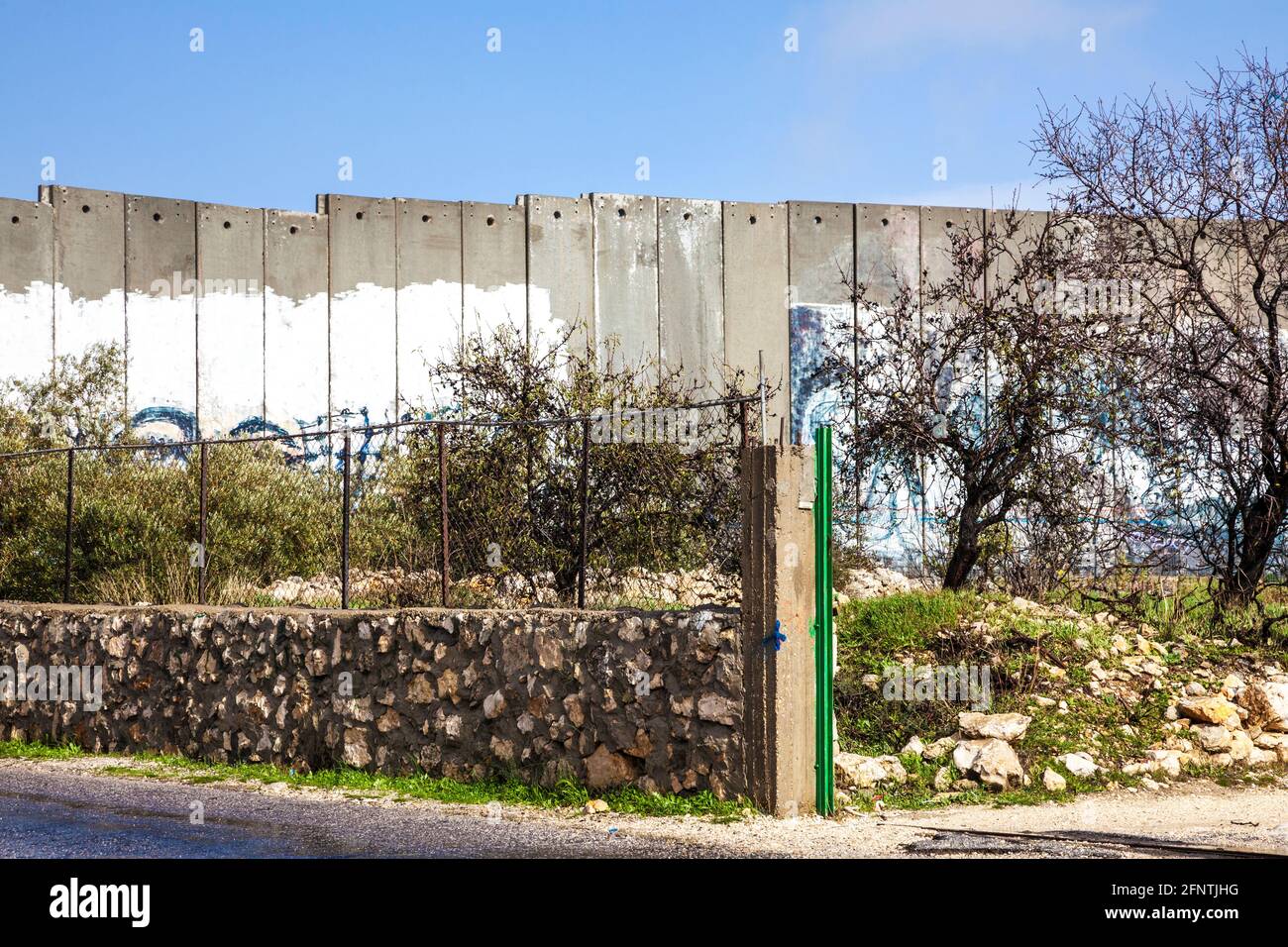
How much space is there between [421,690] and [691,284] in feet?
34.9

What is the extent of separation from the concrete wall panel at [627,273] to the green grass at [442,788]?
9716 mm

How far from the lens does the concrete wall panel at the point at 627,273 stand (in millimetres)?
18484

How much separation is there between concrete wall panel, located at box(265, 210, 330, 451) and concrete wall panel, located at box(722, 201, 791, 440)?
580 cm

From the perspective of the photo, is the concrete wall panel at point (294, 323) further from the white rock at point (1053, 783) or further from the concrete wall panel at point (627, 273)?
the white rock at point (1053, 783)

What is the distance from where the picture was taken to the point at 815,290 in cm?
1900

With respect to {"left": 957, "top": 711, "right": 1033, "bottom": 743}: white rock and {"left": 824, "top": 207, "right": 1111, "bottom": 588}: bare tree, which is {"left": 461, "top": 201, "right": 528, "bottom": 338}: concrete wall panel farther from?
{"left": 957, "top": 711, "right": 1033, "bottom": 743}: white rock

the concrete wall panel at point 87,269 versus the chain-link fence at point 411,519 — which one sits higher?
the concrete wall panel at point 87,269

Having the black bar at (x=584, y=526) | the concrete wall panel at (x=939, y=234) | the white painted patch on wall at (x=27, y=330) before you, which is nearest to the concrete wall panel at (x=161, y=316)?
the white painted patch on wall at (x=27, y=330)

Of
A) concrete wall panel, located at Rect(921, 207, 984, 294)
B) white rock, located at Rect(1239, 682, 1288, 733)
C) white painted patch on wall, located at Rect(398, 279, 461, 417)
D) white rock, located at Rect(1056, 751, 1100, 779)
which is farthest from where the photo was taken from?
concrete wall panel, located at Rect(921, 207, 984, 294)

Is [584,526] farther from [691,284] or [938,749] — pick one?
Answer: [691,284]

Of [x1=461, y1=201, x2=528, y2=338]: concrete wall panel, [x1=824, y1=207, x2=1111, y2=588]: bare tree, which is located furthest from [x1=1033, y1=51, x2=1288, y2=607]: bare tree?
[x1=461, y1=201, x2=528, y2=338]: concrete wall panel

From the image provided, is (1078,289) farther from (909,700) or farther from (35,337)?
(35,337)

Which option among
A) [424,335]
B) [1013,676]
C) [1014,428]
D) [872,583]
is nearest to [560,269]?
[424,335]

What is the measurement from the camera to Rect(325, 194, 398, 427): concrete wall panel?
696 inches
